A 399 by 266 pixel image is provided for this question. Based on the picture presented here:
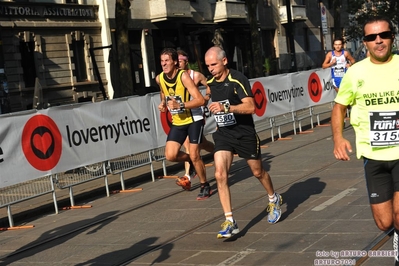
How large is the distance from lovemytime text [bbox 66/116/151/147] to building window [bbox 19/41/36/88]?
18967 millimetres

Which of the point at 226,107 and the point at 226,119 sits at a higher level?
the point at 226,107

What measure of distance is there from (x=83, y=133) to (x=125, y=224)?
257cm

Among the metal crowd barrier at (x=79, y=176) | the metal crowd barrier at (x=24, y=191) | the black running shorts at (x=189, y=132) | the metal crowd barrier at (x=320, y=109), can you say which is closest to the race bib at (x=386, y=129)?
the black running shorts at (x=189, y=132)

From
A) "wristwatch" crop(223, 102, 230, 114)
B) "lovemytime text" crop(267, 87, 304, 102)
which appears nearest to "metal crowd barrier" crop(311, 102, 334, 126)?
"lovemytime text" crop(267, 87, 304, 102)

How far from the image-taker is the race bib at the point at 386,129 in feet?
17.1

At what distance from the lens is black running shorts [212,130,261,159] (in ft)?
26.1

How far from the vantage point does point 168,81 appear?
10.0 m

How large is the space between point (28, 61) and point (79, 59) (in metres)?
3.43

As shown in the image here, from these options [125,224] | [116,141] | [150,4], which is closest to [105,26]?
[150,4]

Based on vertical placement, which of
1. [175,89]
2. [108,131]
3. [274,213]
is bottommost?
[274,213]

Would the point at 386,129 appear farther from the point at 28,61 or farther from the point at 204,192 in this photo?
the point at 28,61

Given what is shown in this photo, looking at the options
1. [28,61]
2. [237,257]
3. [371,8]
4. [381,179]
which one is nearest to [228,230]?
[237,257]

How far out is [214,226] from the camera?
8.29 metres

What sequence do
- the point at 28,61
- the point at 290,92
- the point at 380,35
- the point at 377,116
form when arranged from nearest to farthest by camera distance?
the point at 380,35 < the point at 377,116 < the point at 290,92 < the point at 28,61
